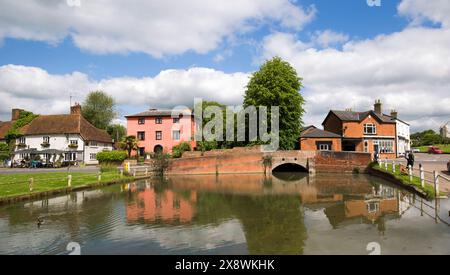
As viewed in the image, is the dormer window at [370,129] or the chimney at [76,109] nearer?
the dormer window at [370,129]

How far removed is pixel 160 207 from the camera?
50.7 ft

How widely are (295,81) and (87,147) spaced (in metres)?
30.7

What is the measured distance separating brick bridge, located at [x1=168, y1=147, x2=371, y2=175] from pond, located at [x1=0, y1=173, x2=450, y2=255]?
16.3 m

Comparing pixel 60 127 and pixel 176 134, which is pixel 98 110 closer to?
pixel 60 127

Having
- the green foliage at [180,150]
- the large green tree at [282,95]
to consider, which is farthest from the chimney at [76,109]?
the large green tree at [282,95]

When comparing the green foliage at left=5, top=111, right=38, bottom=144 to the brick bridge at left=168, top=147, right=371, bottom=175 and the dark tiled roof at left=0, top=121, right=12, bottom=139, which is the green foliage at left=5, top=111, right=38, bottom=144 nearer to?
the dark tiled roof at left=0, top=121, right=12, bottom=139

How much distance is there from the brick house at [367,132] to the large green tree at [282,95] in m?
9.59

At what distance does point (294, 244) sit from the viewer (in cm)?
885

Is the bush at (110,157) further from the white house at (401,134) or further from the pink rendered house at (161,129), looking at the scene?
the white house at (401,134)

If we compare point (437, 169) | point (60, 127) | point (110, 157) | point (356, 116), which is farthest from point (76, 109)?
point (437, 169)

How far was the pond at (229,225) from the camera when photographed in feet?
28.4

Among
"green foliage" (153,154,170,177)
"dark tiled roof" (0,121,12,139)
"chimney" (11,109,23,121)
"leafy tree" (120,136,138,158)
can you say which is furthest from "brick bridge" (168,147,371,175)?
"dark tiled roof" (0,121,12,139)
